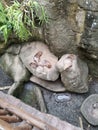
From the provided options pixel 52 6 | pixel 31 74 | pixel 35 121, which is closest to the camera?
pixel 35 121

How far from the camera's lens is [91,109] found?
260 cm

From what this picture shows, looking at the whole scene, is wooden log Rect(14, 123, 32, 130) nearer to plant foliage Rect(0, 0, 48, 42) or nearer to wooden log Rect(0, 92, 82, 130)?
wooden log Rect(0, 92, 82, 130)

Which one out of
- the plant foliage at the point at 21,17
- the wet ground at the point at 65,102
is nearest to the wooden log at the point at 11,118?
the plant foliage at the point at 21,17

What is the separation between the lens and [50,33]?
2.45 meters

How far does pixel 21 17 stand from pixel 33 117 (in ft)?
2.46

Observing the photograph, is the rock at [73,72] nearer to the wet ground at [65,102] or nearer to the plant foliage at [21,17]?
the wet ground at [65,102]

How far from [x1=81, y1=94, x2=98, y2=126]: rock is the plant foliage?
0.69m

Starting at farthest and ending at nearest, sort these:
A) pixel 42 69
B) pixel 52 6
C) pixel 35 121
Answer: pixel 42 69 < pixel 52 6 < pixel 35 121

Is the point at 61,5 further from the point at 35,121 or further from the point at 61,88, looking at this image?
the point at 35,121

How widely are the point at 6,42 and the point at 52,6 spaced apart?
0.60 metres

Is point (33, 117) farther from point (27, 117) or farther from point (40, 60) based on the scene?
point (40, 60)

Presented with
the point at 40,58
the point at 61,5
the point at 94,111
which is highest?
the point at 61,5

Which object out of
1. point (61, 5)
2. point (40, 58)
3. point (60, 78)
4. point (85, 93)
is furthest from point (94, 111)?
point (61, 5)

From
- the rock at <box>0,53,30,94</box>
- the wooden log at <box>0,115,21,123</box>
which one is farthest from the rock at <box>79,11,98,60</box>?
the wooden log at <box>0,115,21,123</box>
